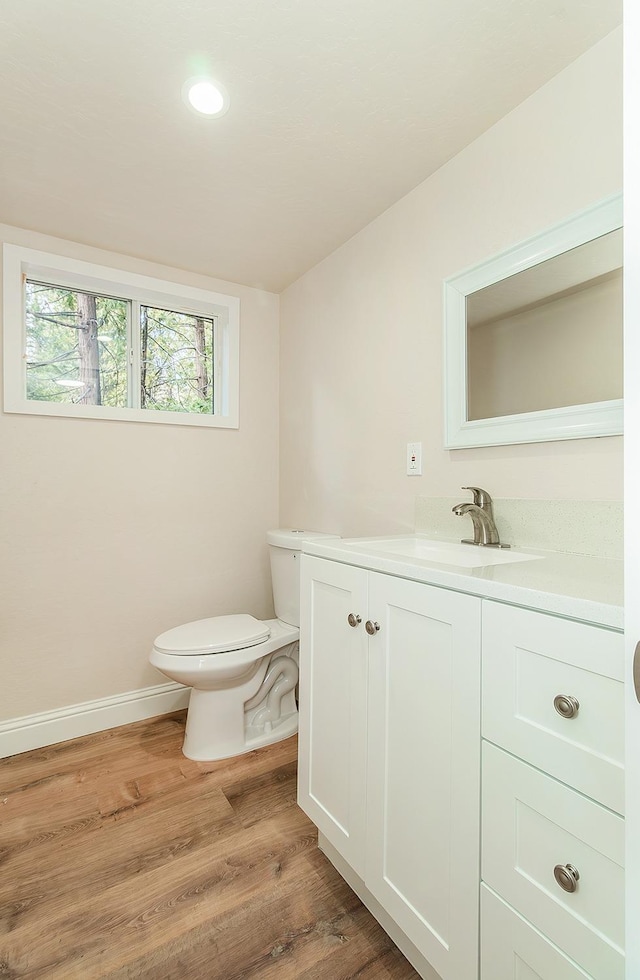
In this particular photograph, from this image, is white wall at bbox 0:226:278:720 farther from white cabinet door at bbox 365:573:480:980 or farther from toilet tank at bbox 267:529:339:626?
white cabinet door at bbox 365:573:480:980

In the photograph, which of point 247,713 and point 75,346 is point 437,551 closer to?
point 247,713

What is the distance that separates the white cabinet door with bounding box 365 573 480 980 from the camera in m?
0.86

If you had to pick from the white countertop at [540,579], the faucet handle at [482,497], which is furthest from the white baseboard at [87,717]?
the faucet handle at [482,497]

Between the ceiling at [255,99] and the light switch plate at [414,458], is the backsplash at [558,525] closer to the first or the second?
the light switch plate at [414,458]

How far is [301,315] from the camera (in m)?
2.48

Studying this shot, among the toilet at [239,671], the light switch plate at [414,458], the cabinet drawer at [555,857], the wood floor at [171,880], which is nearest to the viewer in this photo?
the cabinet drawer at [555,857]

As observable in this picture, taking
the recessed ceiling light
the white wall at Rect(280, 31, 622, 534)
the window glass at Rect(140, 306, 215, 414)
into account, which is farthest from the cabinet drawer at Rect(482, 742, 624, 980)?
the window glass at Rect(140, 306, 215, 414)

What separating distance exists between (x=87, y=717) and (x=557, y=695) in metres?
2.16

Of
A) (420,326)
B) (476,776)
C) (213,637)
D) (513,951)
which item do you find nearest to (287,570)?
(213,637)

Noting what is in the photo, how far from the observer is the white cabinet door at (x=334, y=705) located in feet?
3.87

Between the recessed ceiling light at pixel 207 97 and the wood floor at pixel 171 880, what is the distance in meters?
2.23

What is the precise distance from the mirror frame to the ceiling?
437 mm

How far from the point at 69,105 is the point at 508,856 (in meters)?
2.12

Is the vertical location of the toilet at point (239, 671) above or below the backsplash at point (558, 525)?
below
